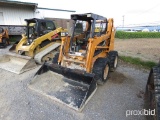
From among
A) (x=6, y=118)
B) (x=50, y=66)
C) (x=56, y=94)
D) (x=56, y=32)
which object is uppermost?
(x=56, y=32)

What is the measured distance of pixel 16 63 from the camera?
618cm

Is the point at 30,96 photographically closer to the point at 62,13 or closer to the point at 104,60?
the point at 104,60

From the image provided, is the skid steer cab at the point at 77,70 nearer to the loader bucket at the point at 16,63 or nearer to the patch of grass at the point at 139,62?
the loader bucket at the point at 16,63

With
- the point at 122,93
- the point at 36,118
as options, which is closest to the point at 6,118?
the point at 36,118

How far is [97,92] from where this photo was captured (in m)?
4.09

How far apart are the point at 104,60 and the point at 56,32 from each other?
356cm

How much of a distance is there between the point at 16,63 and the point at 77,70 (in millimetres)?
3478

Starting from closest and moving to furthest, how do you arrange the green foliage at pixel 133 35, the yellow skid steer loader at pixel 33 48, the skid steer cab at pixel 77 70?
1. the skid steer cab at pixel 77 70
2. the yellow skid steer loader at pixel 33 48
3. the green foliage at pixel 133 35

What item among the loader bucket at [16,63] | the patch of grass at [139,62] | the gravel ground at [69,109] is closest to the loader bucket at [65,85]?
the gravel ground at [69,109]

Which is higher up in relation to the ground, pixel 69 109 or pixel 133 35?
pixel 133 35

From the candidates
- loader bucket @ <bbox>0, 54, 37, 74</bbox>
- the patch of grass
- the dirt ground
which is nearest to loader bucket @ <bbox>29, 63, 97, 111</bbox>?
loader bucket @ <bbox>0, 54, 37, 74</bbox>

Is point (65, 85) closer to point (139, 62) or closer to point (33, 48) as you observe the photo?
point (33, 48)

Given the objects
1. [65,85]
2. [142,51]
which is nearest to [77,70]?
[65,85]

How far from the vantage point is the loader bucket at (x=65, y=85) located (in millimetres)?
3477
